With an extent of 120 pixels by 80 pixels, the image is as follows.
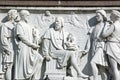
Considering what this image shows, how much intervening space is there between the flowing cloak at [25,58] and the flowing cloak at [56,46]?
0.31 metres

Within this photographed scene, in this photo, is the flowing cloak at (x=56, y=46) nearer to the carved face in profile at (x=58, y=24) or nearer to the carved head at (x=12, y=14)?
the carved face in profile at (x=58, y=24)

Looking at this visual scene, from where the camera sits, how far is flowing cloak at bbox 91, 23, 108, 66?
14484 millimetres

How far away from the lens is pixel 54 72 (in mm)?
14516

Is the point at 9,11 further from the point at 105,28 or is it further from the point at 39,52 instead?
the point at 105,28

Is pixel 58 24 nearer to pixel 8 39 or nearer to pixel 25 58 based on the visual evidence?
pixel 25 58

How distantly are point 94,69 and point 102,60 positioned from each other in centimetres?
32

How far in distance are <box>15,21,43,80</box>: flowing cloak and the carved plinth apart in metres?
0.26

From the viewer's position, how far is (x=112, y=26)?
1459cm

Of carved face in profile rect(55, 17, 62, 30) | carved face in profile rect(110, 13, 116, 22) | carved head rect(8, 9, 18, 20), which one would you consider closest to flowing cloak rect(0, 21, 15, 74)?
carved head rect(8, 9, 18, 20)

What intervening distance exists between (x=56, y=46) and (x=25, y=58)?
0.88 meters

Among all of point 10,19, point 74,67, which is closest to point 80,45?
point 74,67

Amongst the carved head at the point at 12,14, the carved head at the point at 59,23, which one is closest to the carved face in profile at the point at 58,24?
the carved head at the point at 59,23

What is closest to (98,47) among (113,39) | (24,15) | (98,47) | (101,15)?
(98,47)

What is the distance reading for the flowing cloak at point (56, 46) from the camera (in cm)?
1461
